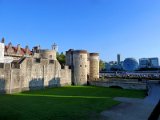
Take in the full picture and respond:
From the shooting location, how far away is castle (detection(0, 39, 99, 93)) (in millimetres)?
29425

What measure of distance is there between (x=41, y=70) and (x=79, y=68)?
12.4m

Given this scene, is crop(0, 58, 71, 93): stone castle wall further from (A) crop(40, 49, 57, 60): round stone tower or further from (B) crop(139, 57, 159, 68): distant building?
(B) crop(139, 57, 159, 68): distant building

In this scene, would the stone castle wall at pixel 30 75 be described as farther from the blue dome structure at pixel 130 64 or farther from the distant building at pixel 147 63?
the distant building at pixel 147 63

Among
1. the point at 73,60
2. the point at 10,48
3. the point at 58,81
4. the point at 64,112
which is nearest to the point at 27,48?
the point at 10,48

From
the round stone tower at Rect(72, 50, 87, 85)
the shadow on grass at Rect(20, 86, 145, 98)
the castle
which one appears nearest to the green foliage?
the castle

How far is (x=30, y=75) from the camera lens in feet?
111

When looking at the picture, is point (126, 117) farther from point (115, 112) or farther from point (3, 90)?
point (3, 90)

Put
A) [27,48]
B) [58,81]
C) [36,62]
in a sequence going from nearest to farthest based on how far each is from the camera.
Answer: [36,62], [58,81], [27,48]

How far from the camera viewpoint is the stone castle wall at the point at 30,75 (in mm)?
28594

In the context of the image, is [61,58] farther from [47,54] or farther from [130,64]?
[130,64]

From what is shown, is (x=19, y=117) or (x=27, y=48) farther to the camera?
(x=27, y=48)

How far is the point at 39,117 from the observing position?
14.6m

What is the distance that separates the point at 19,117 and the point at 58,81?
2743 cm

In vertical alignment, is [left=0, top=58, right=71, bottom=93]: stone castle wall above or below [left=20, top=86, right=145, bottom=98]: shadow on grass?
above
